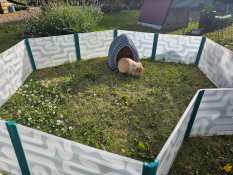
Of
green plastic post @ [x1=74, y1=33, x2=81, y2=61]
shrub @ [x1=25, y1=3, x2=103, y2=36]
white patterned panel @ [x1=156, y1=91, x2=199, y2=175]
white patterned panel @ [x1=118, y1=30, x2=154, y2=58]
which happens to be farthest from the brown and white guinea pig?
shrub @ [x1=25, y1=3, x2=103, y2=36]

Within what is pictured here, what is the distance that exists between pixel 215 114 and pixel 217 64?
2.34 m

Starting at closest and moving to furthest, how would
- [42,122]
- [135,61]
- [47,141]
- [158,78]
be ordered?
[47,141]
[42,122]
[158,78]
[135,61]

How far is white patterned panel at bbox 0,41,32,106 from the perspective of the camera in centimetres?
404

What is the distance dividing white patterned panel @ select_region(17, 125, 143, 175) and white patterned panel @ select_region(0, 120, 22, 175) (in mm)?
227

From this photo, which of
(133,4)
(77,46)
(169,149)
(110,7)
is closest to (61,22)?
(77,46)

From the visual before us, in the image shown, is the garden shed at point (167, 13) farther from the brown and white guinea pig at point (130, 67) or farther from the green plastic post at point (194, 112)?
the green plastic post at point (194, 112)

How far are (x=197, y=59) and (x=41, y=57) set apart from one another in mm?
5117

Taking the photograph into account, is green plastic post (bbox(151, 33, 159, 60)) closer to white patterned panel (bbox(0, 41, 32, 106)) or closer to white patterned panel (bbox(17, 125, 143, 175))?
white patterned panel (bbox(0, 41, 32, 106))

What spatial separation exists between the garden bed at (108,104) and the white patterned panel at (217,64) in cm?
24

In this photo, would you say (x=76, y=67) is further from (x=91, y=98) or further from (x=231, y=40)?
(x=231, y=40)

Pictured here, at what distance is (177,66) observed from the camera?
6004 millimetres

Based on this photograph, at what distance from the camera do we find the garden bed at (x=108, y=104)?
3248 millimetres

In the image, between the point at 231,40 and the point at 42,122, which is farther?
the point at 231,40

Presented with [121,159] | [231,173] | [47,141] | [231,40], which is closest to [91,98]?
[47,141]
